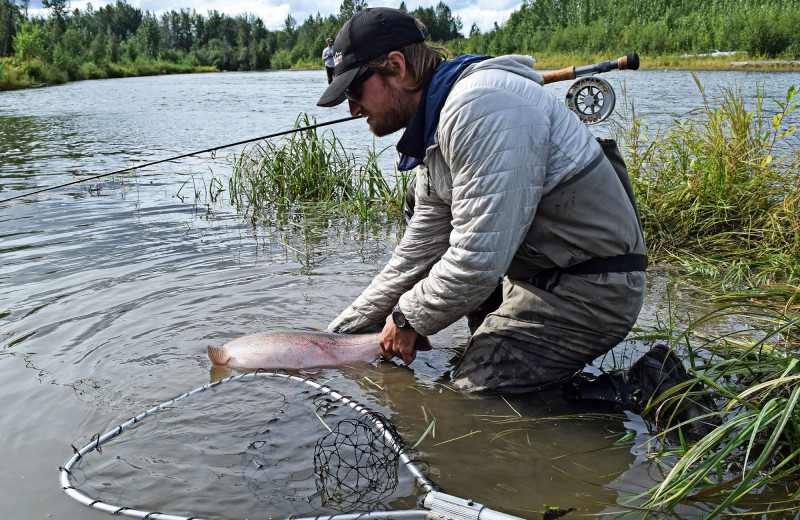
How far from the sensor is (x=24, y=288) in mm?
5246

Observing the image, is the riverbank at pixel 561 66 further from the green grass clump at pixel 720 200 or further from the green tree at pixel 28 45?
the green grass clump at pixel 720 200

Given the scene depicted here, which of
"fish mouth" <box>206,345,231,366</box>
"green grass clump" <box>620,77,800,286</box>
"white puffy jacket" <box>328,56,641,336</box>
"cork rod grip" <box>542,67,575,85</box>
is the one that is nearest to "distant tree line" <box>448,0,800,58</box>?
"green grass clump" <box>620,77,800,286</box>

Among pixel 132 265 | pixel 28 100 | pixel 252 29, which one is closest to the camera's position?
pixel 132 265

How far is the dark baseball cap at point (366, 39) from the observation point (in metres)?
3.00

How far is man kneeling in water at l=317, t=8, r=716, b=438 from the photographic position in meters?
2.77

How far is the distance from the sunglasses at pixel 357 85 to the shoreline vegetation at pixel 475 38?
2836cm

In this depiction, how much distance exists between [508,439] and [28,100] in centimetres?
2912

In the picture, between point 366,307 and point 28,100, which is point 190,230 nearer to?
point 366,307

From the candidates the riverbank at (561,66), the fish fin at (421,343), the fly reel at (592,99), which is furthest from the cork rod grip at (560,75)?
the riverbank at (561,66)

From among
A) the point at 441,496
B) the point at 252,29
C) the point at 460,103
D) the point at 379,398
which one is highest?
the point at 252,29

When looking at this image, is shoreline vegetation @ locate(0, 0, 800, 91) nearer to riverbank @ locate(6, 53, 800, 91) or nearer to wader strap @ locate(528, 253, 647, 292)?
riverbank @ locate(6, 53, 800, 91)

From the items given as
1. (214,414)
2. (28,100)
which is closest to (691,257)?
(214,414)

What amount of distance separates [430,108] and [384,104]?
312 millimetres

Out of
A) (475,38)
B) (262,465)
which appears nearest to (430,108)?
(262,465)
